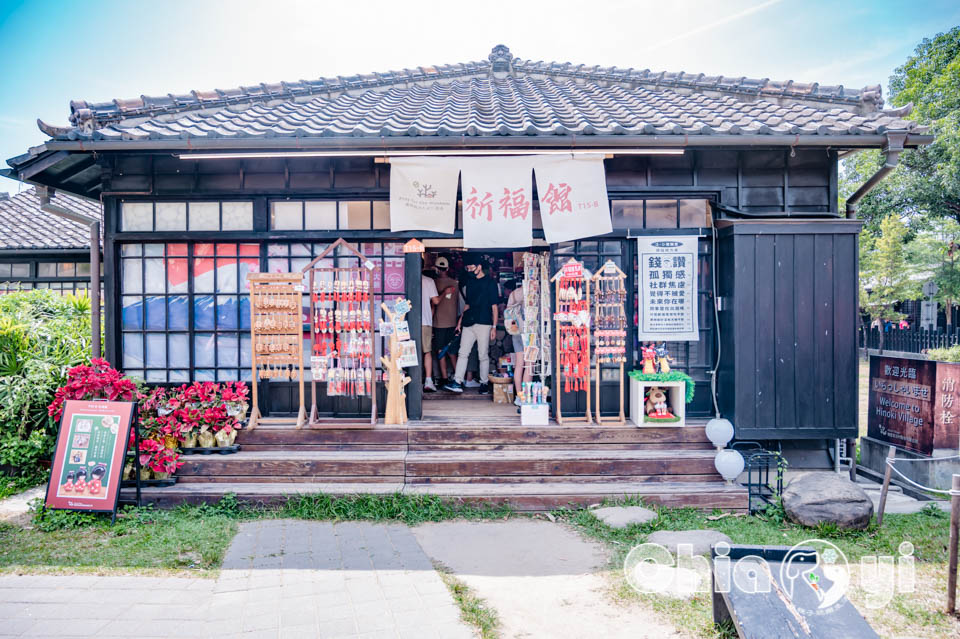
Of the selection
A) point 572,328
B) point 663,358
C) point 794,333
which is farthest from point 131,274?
point 794,333

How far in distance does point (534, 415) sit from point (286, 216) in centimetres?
424

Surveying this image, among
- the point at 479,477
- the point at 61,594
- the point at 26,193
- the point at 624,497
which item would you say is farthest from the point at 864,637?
the point at 26,193

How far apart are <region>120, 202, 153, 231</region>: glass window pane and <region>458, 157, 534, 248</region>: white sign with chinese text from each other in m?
4.30

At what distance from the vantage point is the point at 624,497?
692 cm

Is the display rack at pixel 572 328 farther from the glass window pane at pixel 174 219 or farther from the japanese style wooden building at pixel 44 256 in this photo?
the japanese style wooden building at pixel 44 256

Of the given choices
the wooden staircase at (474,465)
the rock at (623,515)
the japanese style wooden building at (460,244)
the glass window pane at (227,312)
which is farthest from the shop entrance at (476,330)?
the glass window pane at (227,312)

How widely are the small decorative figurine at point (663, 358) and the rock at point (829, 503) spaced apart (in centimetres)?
199

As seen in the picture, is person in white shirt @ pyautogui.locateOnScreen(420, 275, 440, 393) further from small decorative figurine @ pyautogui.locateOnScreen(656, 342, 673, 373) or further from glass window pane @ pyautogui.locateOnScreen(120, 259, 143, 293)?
glass window pane @ pyautogui.locateOnScreen(120, 259, 143, 293)

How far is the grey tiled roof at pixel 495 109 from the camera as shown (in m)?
7.29

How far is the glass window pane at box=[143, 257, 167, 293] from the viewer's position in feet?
26.7

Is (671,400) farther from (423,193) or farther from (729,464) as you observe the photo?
Result: (423,193)

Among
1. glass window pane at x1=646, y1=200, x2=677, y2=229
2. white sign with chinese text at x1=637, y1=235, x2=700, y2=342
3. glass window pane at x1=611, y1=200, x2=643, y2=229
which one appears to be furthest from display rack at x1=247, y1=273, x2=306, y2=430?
glass window pane at x1=646, y1=200, x2=677, y2=229

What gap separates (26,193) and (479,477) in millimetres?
20636

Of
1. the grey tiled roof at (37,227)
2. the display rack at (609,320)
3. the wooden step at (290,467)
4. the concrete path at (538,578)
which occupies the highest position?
the grey tiled roof at (37,227)
